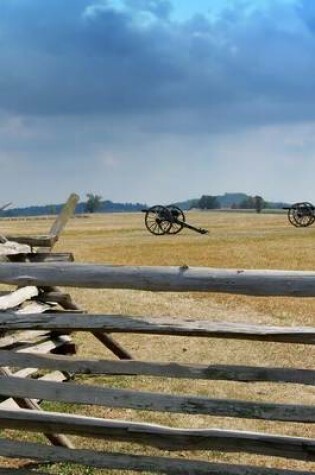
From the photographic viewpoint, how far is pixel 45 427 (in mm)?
4027

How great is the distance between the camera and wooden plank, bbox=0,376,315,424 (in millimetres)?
3691

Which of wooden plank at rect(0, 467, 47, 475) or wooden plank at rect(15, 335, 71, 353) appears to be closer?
wooden plank at rect(0, 467, 47, 475)

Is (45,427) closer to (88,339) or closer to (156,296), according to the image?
(88,339)

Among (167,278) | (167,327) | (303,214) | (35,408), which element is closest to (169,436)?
(167,327)

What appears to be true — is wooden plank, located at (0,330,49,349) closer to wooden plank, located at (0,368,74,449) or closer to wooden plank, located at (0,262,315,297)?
wooden plank, located at (0,368,74,449)

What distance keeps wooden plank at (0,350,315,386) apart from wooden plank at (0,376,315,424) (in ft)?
0.36

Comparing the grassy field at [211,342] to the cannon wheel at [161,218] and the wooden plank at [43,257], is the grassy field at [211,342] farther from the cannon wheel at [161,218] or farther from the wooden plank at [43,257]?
the cannon wheel at [161,218]

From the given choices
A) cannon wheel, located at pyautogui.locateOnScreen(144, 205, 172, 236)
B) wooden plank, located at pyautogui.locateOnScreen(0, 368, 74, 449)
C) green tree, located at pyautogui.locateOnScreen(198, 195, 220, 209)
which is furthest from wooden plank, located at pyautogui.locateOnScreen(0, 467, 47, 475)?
green tree, located at pyautogui.locateOnScreen(198, 195, 220, 209)

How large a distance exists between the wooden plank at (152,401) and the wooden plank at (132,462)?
1.03ft

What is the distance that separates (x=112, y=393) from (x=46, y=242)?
108 inches

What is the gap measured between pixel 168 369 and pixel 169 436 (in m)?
0.40

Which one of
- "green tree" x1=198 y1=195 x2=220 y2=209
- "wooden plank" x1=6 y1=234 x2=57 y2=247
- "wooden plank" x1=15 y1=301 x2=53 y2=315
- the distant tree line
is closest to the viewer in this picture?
"wooden plank" x1=15 y1=301 x2=53 y2=315

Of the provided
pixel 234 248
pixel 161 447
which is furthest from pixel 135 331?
pixel 234 248

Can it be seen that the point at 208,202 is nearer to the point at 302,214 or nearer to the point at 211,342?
the point at 302,214
